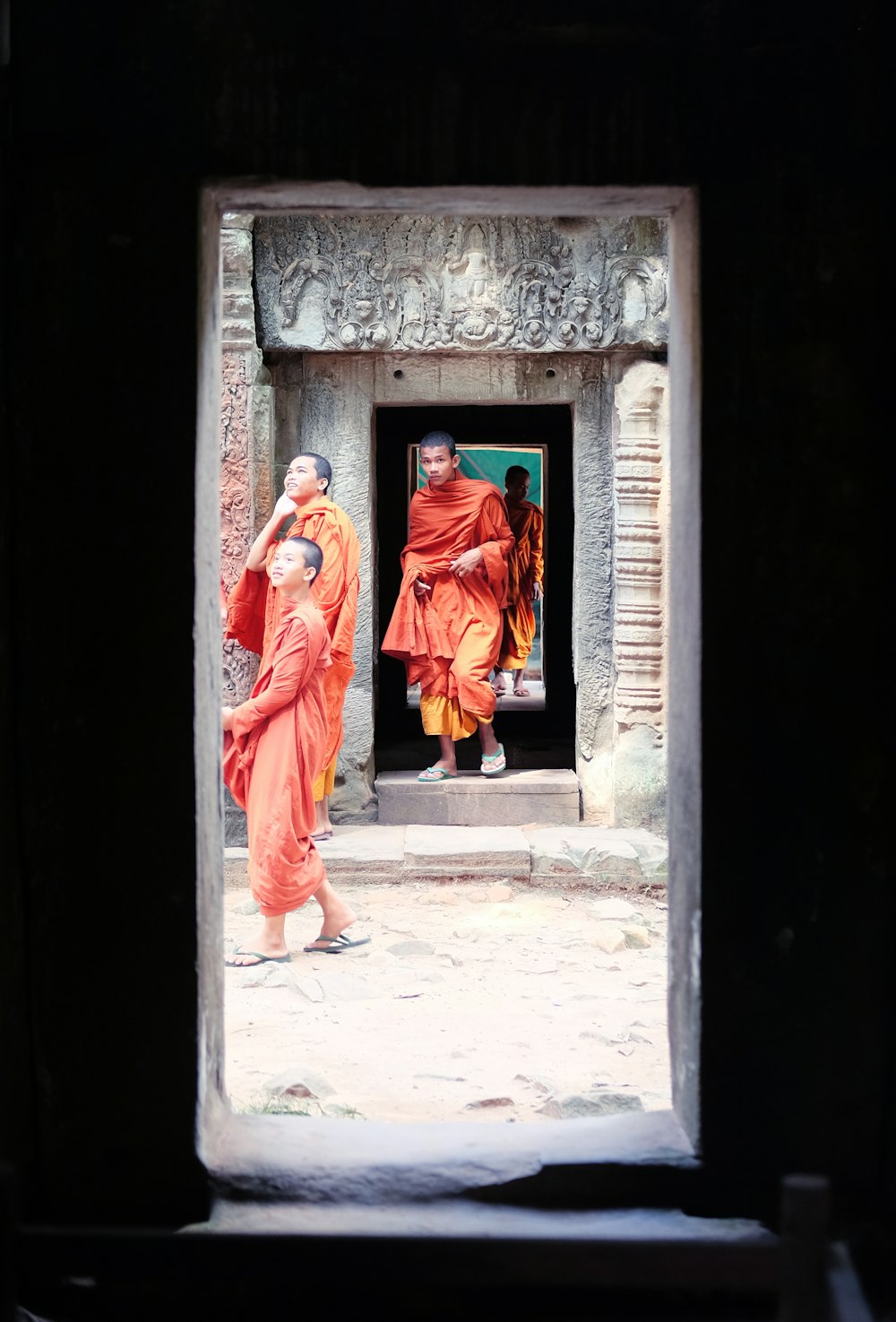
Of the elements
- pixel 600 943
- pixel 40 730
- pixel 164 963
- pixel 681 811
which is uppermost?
pixel 40 730

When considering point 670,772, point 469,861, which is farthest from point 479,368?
point 670,772

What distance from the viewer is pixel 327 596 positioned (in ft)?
21.6

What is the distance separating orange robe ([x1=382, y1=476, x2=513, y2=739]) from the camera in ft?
25.3

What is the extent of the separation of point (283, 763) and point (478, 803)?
2567mm

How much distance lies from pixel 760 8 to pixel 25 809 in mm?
1767

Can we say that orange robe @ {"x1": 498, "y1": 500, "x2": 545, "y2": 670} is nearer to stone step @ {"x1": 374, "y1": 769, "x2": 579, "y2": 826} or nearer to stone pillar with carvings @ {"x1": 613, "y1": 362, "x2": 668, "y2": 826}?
stone step @ {"x1": 374, "y1": 769, "x2": 579, "y2": 826}

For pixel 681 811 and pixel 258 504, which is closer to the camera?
pixel 681 811

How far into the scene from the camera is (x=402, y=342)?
7074 millimetres

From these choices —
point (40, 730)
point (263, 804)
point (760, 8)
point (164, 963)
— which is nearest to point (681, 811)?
point (164, 963)

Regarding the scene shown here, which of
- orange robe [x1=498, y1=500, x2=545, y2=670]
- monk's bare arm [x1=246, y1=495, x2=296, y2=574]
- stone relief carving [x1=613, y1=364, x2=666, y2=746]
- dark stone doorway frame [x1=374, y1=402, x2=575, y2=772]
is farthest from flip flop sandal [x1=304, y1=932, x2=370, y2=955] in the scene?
orange robe [x1=498, y1=500, x2=545, y2=670]

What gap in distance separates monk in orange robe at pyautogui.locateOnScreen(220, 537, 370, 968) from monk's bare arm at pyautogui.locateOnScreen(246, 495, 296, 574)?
119cm

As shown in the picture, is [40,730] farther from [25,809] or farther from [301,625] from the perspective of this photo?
[301,625]

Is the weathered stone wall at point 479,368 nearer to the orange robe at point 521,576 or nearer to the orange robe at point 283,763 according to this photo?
→ the orange robe at point 283,763

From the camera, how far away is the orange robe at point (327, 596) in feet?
21.4
